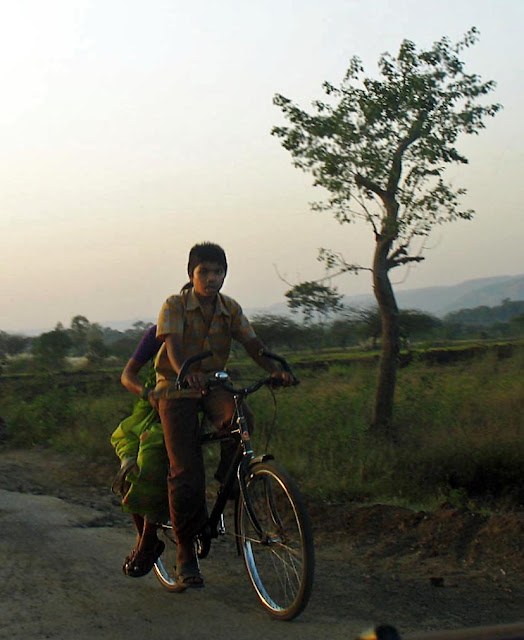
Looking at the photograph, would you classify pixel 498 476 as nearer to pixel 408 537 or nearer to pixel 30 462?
pixel 408 537

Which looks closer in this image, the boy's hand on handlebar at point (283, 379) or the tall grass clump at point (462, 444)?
the boy's hand on handlebar at point (283, 379)

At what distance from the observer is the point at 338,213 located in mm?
11820

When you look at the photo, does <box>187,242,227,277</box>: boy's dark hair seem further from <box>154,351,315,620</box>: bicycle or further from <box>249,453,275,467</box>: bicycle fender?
<box>249,453,275,467</box>: bicycle fender

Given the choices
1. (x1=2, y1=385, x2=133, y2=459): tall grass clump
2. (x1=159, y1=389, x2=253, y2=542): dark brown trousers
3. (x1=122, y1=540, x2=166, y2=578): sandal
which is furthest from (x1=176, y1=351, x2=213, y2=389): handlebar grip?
(x1=2, y1=385, x2=133, y2=459): tall grass clump

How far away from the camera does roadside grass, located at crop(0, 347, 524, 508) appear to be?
8180 millimetres

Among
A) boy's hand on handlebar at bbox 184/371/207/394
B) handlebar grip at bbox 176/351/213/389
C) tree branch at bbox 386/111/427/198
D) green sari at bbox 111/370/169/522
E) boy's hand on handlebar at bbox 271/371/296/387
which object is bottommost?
green sari at bbox 111/370/169/522

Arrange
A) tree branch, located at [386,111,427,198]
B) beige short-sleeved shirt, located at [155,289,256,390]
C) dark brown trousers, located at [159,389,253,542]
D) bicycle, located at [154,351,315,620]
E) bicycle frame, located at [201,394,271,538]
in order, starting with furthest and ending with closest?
1. tree branch, located at [386,111,427,198]
2. beige short-sleeved shirt, located at [155,289,256,390]
3. dark brown trousers, located at [159,389,253,542]
4. bicycle frame, located at [201,394,271,538]
5. bicycle, located at [154,351,315,620]

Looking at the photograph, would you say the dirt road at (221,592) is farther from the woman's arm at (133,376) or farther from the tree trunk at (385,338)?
the tree trunk at (385,338)

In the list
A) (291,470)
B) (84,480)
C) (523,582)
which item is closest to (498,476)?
(291,470)

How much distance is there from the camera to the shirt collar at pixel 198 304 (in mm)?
4672

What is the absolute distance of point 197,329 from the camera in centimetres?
471

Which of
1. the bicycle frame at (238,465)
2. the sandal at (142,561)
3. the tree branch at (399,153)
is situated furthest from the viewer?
the tree branch at (399,153)

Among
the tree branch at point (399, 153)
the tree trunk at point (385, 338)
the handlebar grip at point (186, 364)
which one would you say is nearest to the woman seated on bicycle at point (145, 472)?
the handlebar grip at point (186, 364)

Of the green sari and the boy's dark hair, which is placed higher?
the boy's dark hair
